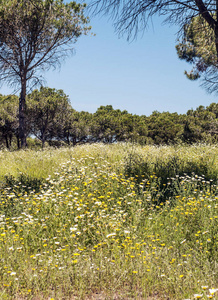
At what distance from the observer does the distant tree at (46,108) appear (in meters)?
31.5

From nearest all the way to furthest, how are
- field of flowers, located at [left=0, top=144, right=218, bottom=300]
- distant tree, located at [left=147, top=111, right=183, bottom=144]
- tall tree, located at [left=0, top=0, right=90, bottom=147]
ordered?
1. field of flowers, located at [left=0, top=144, right=218, bottom=300]
2. tall tree, located at [left=0, top=0, right=90, bottom=147]
3. distant tree, located at [left=147, top=111, right=183, bottom=144]

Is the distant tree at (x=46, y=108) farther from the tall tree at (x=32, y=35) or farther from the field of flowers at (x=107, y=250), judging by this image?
the field of flowers at (x=107, y=250)

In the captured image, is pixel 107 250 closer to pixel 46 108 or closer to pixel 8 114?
pixel 46 108

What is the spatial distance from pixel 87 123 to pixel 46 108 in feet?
33.1

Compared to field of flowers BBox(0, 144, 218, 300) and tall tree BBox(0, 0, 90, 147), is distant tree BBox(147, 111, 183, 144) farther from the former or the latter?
field of flowers BBox(0, 144, 218, 300)

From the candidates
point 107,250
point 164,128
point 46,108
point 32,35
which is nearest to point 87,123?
point 46,108

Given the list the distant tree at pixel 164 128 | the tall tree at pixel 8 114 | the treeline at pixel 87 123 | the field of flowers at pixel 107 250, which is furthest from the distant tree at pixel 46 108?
Answer: the field of flowers at pixel 107 250

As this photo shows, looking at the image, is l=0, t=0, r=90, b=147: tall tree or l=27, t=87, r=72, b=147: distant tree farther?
l=27, t=87, r=72, b=147: distant tree

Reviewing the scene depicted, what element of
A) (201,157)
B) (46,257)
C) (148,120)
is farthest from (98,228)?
(148,120)

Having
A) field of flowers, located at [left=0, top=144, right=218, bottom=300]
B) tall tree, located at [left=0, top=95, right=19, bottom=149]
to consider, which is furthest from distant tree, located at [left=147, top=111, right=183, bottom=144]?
field of flowers, located at [left=0, top=144, right=218, bottom=300]

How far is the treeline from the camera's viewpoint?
31750 millimetres

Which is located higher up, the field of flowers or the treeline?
→ the treeline

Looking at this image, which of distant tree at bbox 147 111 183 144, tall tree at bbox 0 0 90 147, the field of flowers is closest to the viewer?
the field of flowers

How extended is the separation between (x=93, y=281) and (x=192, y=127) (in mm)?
29529
